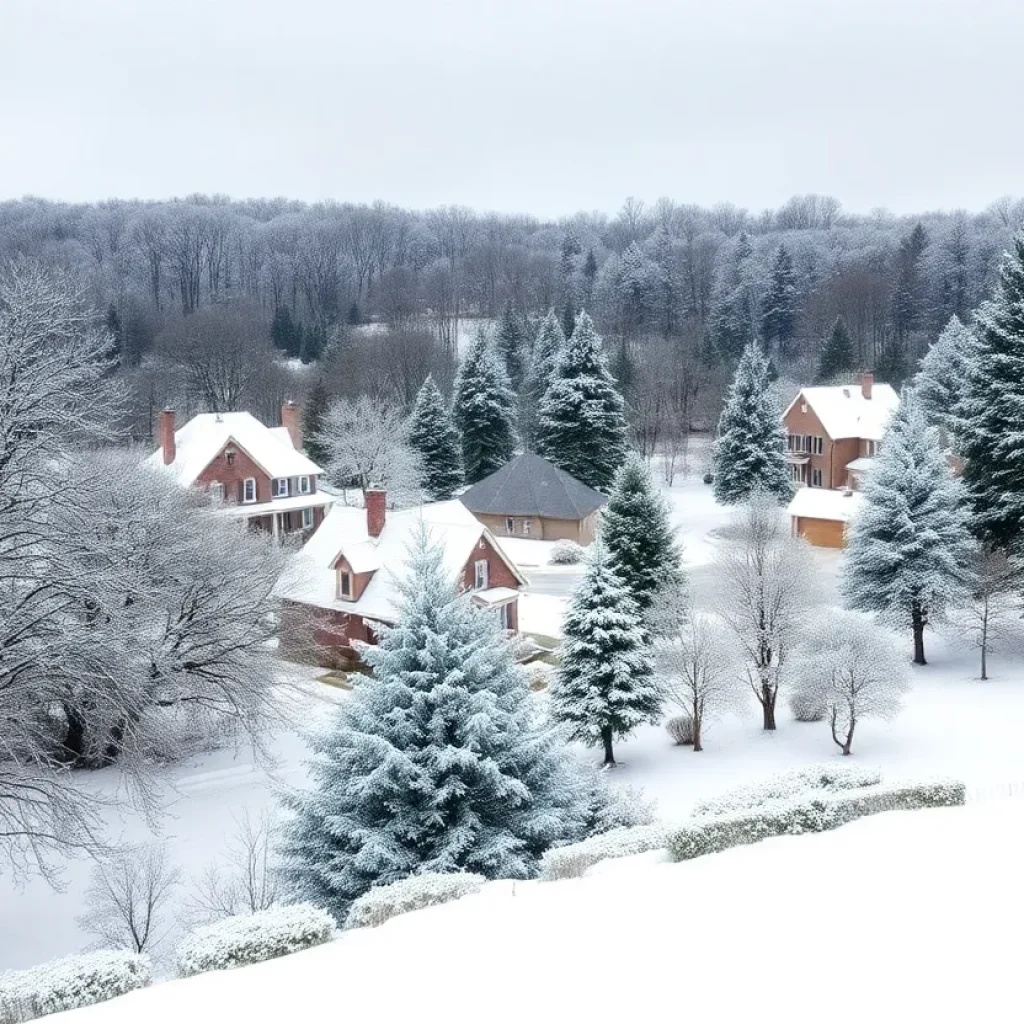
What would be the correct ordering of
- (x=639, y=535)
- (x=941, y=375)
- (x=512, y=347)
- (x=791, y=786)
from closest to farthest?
(x=791, y=786)
(x=639, y=535)
(x=941, y=375)
(x=512, y=347)

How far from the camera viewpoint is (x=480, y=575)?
32.5 meters

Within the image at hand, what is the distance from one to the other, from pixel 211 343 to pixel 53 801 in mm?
58583

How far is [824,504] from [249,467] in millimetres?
25248

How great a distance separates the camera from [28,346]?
17.2 meters

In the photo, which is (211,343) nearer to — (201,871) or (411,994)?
(201,871)

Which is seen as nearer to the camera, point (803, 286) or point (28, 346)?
point (28, 346)

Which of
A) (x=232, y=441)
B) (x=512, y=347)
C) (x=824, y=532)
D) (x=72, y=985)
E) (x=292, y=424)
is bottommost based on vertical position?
(x=824, y=532)

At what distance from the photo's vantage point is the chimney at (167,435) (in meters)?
43.3

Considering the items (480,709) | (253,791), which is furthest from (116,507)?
(480,709)

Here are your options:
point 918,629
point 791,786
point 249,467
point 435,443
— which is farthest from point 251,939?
point 435,443

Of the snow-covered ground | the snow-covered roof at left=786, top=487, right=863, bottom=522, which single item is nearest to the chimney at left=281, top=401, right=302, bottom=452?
the snow-covered roof at left=786, top=487, right=863, bottom=522

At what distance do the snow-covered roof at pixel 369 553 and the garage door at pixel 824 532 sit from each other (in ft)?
59.9

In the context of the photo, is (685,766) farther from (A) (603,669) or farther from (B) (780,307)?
(B) (780,307)

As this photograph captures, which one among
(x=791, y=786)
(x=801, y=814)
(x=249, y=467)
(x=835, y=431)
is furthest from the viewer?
(x=835, y=431)
